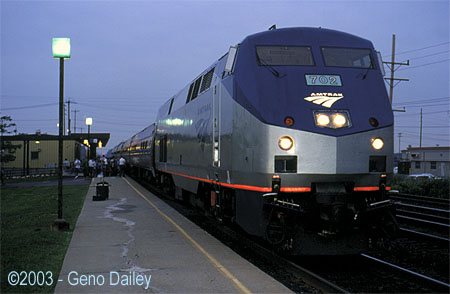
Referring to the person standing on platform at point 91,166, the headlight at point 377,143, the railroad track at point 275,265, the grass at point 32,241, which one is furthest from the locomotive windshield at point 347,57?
the person standing on platform at point 91,166

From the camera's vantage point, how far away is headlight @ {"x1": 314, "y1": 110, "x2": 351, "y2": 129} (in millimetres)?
7070

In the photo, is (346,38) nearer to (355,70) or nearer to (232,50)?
(355,70)

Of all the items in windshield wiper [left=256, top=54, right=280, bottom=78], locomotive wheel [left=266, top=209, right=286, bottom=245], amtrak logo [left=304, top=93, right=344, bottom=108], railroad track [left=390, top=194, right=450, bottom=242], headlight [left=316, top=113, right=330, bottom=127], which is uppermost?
windshield wiper [left=256, top=54, right=280, bottom=78]

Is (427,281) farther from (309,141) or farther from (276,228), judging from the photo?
(309,141)

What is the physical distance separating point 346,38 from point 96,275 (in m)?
6.07

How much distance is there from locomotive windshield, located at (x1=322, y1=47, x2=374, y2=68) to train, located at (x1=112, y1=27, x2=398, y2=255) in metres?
0.02

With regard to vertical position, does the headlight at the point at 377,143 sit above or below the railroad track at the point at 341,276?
above

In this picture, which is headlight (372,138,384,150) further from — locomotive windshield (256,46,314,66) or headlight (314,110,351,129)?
locomotive windshield (256,46,314,66)

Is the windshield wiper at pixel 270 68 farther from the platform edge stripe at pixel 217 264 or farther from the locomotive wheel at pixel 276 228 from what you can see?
the platform edge stripe at pixel 217 264

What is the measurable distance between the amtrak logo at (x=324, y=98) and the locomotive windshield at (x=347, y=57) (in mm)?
889

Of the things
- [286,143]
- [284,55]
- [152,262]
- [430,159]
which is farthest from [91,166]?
[430,159]

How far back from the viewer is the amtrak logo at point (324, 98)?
723 centimetres

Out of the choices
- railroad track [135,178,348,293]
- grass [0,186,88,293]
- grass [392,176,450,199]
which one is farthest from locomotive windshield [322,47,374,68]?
grass [392,176,450,199]

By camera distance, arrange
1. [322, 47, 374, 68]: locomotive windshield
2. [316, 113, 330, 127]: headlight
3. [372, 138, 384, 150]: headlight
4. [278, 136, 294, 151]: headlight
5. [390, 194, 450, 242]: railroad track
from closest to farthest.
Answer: [278, 136, 294, 151]: headlight → [316, 113, 330, 127]: headlight → [372, 138, 384, 150]: headlight → [322, 47, 374, 68]: locomotive windshield → [390, 194, 450, 242]: railroad track
